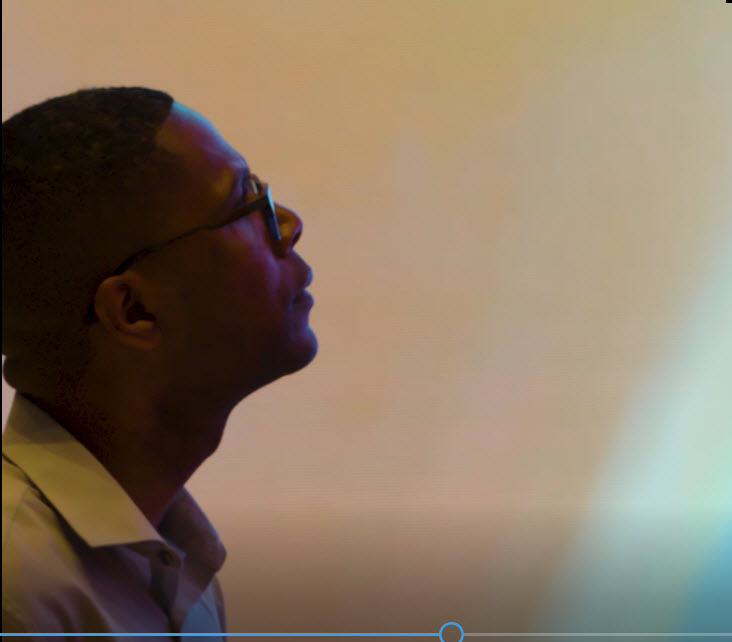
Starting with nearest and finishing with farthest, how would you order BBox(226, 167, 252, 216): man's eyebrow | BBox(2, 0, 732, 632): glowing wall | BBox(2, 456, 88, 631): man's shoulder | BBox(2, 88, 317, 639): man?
1. BBox(2, 456, 88, 631): man's shoulder
2. BBox(2, 88, 317, 639): man
3. BBox(226, 167, 252, 216): man's eyebrow
4. BBox(2, 0, 732, 632): glowing wall

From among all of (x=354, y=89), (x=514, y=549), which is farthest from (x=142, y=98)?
(x=514, y=549)

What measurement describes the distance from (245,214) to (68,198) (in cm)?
21

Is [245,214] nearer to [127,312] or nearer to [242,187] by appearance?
[242,187]

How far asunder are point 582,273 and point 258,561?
712 millimetres

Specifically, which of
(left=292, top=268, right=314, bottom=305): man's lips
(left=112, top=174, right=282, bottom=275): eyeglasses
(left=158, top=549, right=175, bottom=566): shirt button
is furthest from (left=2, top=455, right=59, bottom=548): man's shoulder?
(left=292, top=268, right=314, bottom=305): man's lips

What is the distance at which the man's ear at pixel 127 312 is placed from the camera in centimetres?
97

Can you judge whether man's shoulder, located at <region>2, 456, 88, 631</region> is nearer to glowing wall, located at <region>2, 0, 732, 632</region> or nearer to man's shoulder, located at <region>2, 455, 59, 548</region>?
man's shoulder, located at <region>2, 455, 59, 548</region>

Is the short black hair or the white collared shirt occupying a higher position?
the short black hair

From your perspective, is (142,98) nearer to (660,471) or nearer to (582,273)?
(582,273)

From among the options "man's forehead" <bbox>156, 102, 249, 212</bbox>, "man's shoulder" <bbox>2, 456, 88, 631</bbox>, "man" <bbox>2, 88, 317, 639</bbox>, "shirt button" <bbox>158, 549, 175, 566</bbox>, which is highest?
"man's forehead" <bbox>156, 102, 249, 212</bbox>

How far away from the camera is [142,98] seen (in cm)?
100

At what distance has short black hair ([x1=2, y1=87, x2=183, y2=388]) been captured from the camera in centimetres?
94

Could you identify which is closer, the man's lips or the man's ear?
the man's ear

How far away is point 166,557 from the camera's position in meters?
0.97
